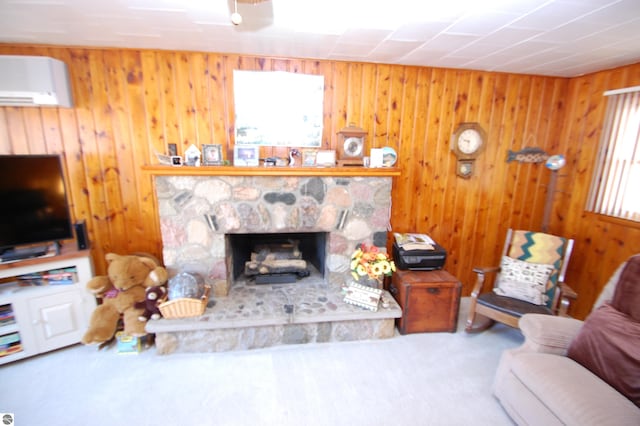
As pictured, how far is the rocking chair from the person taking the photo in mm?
2312

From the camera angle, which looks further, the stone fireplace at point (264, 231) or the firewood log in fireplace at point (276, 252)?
the firewood log in fireplace at point (276, 252)

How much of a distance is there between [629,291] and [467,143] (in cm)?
167

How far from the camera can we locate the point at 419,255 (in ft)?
8.63

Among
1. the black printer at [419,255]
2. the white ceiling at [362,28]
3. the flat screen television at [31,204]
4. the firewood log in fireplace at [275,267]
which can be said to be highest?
the white ceiling at [362,28]

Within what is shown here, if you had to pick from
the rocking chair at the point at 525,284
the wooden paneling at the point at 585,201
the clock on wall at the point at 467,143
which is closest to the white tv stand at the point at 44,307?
the rocking chair at the point at 525,284

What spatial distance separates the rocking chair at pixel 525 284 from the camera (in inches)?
91.0

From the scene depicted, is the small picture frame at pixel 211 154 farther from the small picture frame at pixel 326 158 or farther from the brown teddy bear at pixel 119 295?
the brown teddy bear at pixel 119 295

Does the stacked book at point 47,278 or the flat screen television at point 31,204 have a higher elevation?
the flat screen television at point 31,204

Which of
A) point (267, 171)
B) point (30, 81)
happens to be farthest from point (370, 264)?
point (30, 81)

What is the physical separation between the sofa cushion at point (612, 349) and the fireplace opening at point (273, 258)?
1.87 m

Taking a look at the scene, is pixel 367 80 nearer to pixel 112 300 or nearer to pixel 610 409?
pixel 610 409

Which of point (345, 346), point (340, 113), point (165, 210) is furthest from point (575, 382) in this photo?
point (165, 210)

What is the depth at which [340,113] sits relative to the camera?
267cm

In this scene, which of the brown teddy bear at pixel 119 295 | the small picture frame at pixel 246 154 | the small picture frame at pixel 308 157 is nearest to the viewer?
the brown teddy bear at pixel 119 295
